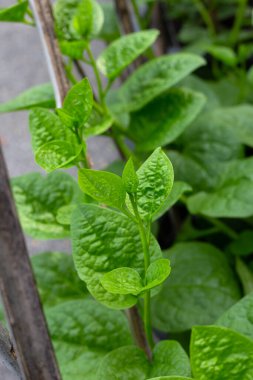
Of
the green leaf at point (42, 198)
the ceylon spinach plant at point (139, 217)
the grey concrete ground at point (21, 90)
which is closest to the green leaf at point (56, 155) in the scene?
the ceylon spinach plant at point (139, 217)

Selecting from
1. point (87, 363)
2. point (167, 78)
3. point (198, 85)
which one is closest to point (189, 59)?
point (167, 78)

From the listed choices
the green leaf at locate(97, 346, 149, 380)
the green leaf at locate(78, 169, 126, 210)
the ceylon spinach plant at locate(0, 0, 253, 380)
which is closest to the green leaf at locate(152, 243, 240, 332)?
the ceylon spinach plant at locate(0, 0, 253, 380)

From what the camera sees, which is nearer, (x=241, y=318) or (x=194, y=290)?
(x=241, y=318)

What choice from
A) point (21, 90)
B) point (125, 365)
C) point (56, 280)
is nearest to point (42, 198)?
point (56, 280)

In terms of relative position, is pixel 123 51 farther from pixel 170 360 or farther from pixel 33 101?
pixel 170 360

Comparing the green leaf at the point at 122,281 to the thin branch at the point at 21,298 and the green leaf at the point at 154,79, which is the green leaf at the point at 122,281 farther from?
the green leaf at the point at 154,79

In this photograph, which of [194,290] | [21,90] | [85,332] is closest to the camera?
[85,332]

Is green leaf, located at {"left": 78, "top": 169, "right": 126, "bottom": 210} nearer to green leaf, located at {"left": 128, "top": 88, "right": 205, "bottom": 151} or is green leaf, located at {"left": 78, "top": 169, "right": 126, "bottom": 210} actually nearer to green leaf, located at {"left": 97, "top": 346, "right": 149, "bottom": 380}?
green leaf, located at {"left": 97, "top": 346, "right": 149, "bottom": 380}
